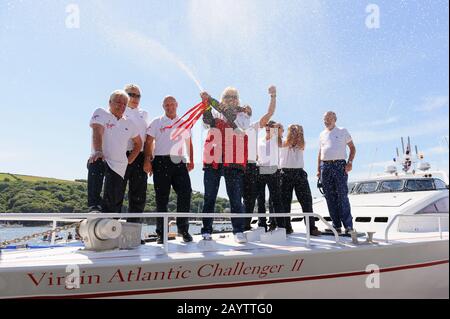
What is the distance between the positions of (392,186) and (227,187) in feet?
15.2

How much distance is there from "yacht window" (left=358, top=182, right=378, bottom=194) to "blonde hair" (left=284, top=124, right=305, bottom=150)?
3.25 m

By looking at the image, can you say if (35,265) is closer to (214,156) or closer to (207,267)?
(207,267)

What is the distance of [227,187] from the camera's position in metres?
4.87

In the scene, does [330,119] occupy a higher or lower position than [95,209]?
higher

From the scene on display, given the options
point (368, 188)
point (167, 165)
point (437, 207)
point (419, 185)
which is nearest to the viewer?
point (167, 165)

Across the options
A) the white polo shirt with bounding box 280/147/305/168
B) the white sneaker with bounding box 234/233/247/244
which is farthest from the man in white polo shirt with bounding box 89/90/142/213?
the white polo shirt with bounding box 280/147/305/168

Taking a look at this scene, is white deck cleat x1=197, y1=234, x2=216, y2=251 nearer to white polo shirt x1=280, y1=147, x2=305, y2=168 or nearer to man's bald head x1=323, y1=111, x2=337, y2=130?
white polo shirt x1=280, y1=147, x2=305, y2=168

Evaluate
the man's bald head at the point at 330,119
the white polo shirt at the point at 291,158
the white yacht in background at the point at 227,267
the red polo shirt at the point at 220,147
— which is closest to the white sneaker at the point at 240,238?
the white yacht in background at the point at 227,267

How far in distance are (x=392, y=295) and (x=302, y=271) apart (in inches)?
52.7

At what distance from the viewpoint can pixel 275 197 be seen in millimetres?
5676

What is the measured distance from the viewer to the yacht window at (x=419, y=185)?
7.80 meters

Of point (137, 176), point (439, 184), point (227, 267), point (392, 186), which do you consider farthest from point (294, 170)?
point (439, 184)

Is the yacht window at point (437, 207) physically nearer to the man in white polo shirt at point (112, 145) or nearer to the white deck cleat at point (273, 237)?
the white deck cleat at point (273, 237)

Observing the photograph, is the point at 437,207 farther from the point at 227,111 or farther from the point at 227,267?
the point at 227,267
